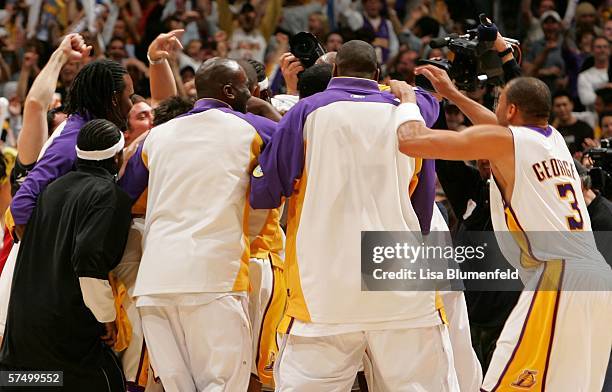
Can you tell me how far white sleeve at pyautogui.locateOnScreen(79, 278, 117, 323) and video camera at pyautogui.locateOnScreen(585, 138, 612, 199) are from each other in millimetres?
3101

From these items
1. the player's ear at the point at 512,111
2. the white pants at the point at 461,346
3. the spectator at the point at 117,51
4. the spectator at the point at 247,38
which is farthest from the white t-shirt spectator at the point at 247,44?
the player's ear at the point at 512,111

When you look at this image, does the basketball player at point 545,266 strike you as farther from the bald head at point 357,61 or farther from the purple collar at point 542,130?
the bald head at point 357,61

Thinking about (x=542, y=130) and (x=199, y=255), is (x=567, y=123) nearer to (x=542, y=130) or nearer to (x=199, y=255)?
(x=542, y=130)

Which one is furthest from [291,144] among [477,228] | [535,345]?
[477,228]

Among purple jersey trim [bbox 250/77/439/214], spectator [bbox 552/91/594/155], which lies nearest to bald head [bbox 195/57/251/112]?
purple jersey trim [bbox 250/77/439/214]

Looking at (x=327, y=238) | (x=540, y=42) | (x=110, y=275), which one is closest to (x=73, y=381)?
(x=110, y=275)

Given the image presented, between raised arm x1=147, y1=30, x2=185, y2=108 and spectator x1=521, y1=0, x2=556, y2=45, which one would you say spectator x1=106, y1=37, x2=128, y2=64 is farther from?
raised arm x1=147, y1=30, x2=185, y2=108

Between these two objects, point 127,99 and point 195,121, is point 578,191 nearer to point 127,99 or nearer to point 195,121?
point 195,121

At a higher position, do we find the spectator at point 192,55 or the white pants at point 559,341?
the white pants at point 559,341

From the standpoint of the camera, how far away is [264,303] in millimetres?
5938

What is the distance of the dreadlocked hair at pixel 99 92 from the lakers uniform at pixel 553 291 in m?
2.20

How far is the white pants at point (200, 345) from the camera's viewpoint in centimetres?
524

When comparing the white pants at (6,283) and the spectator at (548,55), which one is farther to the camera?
the spectator at (548,55)

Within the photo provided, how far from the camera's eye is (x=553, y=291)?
5.19m
